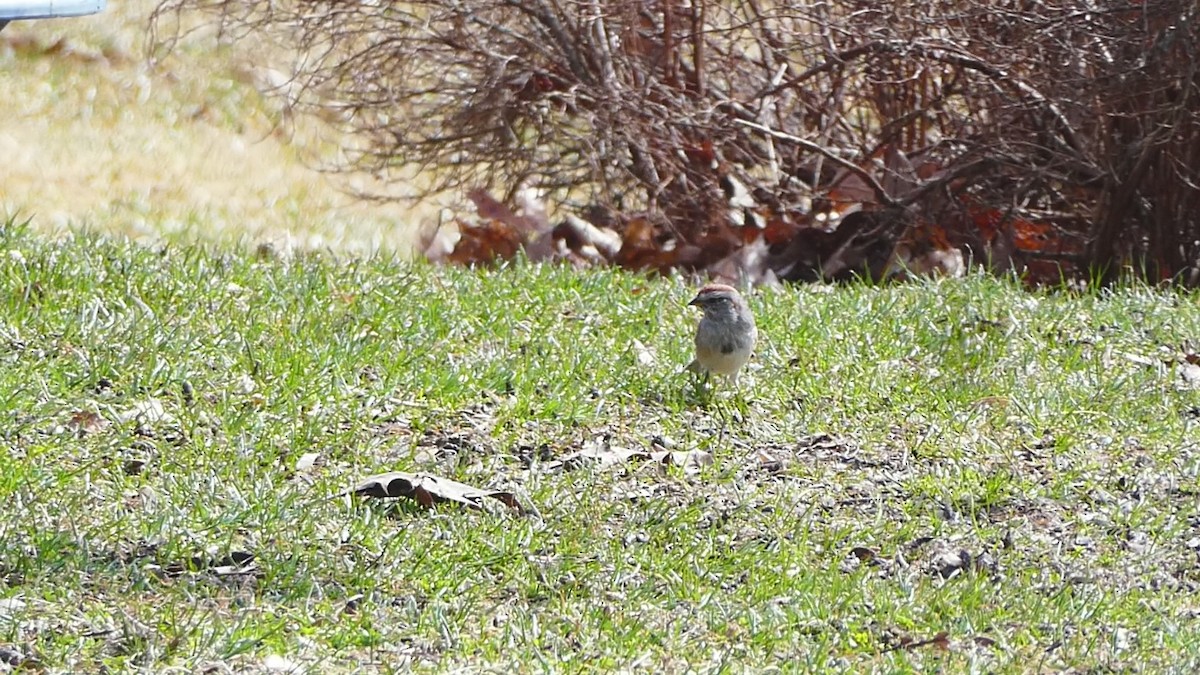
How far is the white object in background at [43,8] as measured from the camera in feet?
16.1

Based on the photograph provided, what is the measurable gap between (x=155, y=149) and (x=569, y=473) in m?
8.16

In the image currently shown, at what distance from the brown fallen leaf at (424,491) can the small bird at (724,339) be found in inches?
42.5

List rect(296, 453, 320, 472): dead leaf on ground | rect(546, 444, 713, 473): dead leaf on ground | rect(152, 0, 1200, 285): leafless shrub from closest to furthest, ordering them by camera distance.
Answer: rect(296, 453, 320, 472): dead leaf on ground < rect(546, 444, 713, 473): dead leaf on ground < rect(152, 0, 1200, 285): leafless shrub

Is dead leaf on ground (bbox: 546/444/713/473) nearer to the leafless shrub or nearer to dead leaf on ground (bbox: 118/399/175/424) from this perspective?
dead leaf on ground (bbox: 118/399/175/424)

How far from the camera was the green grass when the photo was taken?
411cm

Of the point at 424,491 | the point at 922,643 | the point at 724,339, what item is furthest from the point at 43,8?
the point at 922,643

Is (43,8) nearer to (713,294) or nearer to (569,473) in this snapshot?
(569,473)

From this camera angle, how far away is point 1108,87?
7473 millimetres

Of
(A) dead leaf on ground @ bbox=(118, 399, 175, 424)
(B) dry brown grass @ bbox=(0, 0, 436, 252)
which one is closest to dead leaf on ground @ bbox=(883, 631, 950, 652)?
(A) dead leaf on ground @ bbox=(118, 399, 175, 424)

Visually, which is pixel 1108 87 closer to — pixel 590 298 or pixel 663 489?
pixel 590 298

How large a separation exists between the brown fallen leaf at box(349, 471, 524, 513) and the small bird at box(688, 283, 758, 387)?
108 centimetres

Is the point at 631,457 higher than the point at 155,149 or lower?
higher

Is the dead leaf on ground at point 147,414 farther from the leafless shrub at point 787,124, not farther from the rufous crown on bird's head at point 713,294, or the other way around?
the leafless shrub at point 787,124

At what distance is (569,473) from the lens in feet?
17.0
